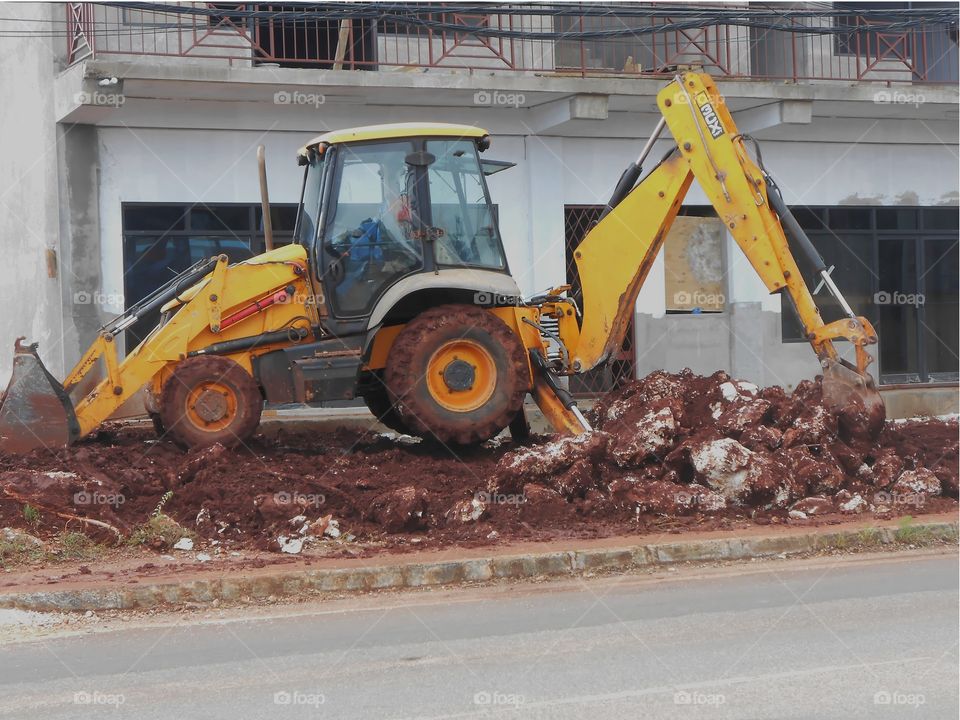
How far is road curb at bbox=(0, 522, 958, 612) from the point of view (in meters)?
8.09

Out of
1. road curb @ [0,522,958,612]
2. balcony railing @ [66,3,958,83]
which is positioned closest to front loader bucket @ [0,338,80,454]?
road curb @ [0,522,958,612]

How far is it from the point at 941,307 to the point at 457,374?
12703 mm

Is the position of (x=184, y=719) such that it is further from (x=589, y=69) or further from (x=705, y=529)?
(x=589, y=69)

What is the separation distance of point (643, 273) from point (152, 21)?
8626 millimetres

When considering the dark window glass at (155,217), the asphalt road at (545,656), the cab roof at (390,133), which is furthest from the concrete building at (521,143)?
the asphalt road at (545,656)

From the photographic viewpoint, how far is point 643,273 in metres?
12.2

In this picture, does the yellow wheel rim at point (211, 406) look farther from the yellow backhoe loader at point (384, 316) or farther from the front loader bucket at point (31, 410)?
the front loader bucket at point (31, 410)

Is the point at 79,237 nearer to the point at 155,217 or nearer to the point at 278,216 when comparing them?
the point at 155,217

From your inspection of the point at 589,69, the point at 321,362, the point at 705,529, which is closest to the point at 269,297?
the point at 321,362

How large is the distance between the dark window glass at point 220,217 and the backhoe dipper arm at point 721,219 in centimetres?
657

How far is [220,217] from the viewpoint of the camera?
1711 cm

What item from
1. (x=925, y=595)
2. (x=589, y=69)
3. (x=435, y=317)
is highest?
(x=589, y=69)

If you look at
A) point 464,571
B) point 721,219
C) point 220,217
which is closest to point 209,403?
point 464,571

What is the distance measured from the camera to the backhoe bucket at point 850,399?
1098 centimetres
